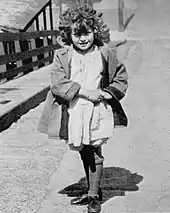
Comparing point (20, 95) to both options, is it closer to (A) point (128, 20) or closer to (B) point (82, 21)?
(B) point (82, 21)

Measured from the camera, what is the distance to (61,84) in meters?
3.81

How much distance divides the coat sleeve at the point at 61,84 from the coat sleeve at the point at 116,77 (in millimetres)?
254

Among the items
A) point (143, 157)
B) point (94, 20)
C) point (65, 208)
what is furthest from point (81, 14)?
point (143, 157)

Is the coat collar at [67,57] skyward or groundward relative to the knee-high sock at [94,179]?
skyward

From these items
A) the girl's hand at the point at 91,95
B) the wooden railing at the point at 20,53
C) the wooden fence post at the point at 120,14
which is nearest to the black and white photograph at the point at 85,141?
the girl's hand at the point at 91,95

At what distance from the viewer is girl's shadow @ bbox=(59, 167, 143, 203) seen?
4.56 meters

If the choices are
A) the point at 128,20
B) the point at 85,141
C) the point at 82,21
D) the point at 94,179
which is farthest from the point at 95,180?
the point at 128,20

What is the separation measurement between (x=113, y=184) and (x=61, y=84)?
1.35m

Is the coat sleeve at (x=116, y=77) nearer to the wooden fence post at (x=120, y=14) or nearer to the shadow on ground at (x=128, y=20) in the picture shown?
the wooden fence post at (x=120, y=14)

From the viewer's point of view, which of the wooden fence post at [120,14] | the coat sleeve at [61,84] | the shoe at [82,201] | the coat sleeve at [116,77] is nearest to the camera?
the coat sleeve at [61,84]

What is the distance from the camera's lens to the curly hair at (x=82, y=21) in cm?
378

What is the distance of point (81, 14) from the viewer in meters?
3.78

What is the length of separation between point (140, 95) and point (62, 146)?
168 inches

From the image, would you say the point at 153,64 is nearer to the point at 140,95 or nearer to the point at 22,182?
the point at 140,95
